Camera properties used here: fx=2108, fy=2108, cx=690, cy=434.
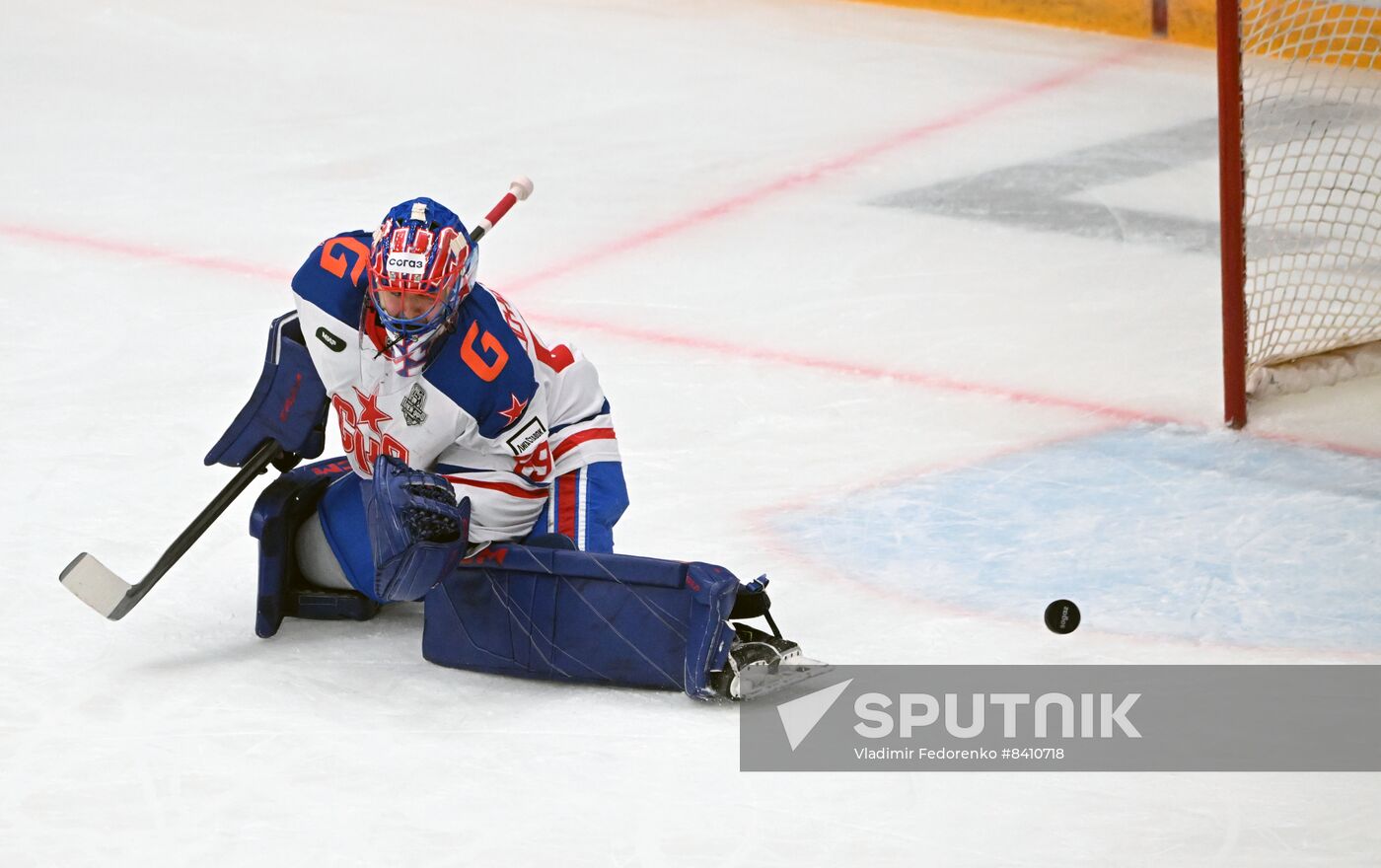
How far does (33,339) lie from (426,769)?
8.00 feet

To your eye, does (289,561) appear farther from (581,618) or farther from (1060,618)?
(1060,618)

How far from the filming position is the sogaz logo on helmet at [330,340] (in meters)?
3.38

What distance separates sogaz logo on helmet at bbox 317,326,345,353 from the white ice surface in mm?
512

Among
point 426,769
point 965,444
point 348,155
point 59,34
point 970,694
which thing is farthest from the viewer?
point 59,34

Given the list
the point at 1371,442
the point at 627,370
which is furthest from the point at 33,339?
the point at 1371,442

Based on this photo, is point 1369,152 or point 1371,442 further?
point 1369,152

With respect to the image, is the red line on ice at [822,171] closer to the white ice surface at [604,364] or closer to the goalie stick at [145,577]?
the white ice surface at [604,364]

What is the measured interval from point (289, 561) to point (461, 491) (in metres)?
0.38

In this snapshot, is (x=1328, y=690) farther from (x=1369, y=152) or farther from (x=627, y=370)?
(x=1369, y=152)

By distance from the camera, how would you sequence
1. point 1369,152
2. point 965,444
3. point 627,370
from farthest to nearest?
point 1369,152 → point 627,370 → point 965,444

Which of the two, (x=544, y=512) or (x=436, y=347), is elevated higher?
(x=436, y=347)

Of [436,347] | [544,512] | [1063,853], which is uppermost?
[436,347]

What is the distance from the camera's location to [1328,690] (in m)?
3.45

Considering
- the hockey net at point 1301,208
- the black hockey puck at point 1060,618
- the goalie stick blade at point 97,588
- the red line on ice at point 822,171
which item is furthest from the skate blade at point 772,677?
the red line on ice at point 822,171
